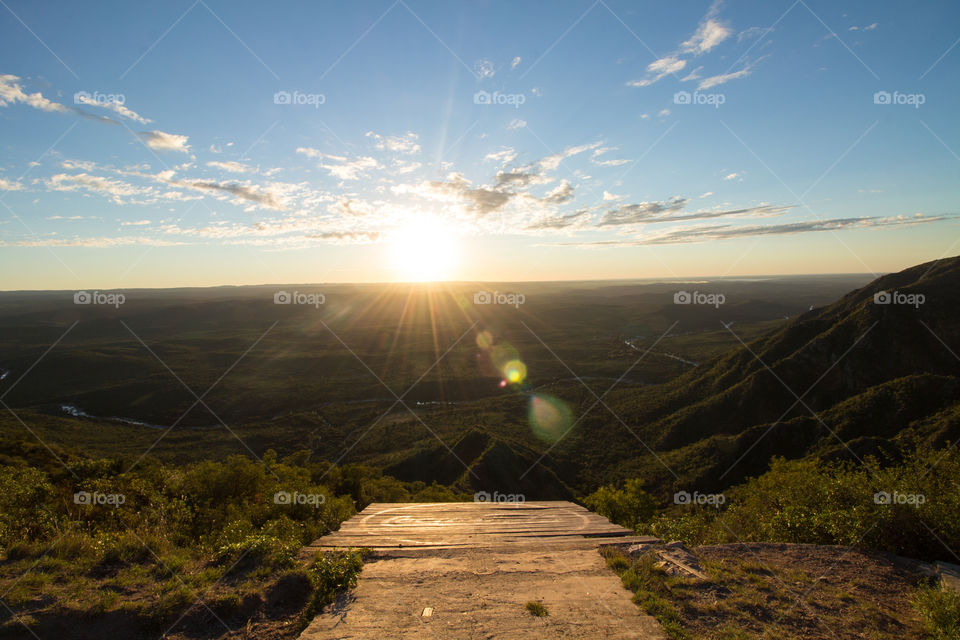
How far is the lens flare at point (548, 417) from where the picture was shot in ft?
187

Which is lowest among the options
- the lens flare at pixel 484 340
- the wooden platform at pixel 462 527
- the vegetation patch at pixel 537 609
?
the lens flare at pixel 484 340

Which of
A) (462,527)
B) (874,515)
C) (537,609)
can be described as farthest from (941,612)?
(462,527)

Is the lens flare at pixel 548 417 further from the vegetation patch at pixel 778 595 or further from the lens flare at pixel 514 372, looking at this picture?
the vegetation patch at pixel 778 595

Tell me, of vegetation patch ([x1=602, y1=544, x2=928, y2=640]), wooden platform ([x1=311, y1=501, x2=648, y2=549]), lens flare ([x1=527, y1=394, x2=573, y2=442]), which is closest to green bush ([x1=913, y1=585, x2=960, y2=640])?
vegetation patch ([x1=602, y1=544, x2=928, y2=640])

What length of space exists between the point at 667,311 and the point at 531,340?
291 feet

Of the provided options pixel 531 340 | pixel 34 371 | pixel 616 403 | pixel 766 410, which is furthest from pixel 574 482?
pixel 34 371

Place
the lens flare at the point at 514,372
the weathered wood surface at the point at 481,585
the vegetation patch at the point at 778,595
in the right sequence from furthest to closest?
1. the lens flare at the point at 514,372
2. the vegetation patch at the point at 778,595
3. the weathered wood surface at the point at 481,585

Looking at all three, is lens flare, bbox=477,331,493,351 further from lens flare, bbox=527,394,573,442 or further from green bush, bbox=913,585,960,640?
green bush, bbox=913,585,960,640

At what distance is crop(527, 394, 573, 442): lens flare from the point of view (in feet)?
187

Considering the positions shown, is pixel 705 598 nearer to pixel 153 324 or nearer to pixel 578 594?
pixel 578 594

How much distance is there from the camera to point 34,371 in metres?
98.2

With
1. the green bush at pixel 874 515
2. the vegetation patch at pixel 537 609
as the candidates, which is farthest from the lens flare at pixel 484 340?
the vegetation patch at pixel 537 609

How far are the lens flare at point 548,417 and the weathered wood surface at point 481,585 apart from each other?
1938 inches

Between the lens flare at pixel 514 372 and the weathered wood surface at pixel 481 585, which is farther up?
the weathered wood surface at pixel 481 585
